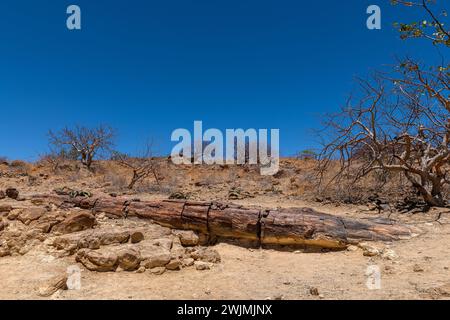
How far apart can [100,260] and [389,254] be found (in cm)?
371

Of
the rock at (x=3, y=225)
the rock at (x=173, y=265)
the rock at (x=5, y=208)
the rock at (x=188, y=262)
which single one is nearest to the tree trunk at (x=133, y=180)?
the rock at (x=5, y=208)

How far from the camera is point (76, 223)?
5500 mm

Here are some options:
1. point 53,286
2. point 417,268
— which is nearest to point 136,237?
point 53,286

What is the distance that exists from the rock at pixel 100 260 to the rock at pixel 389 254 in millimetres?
3453

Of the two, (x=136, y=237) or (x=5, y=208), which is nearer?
(x=136, y=237)

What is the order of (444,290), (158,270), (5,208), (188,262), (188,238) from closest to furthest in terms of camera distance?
(444,290), (158,270), (188,262), (188,238), (5,208)

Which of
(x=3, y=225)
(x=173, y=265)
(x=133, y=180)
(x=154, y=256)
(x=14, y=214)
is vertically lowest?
(x=173, y=265)

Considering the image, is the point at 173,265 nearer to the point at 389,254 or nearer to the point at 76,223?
the point at 76,223

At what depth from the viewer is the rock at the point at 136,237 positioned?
208 inches

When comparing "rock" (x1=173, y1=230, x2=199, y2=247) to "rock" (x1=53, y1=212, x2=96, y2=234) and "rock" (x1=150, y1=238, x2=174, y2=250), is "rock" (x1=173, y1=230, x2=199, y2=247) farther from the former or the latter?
"rock" (x1=53, y1=212, x2=96, y2=234)
